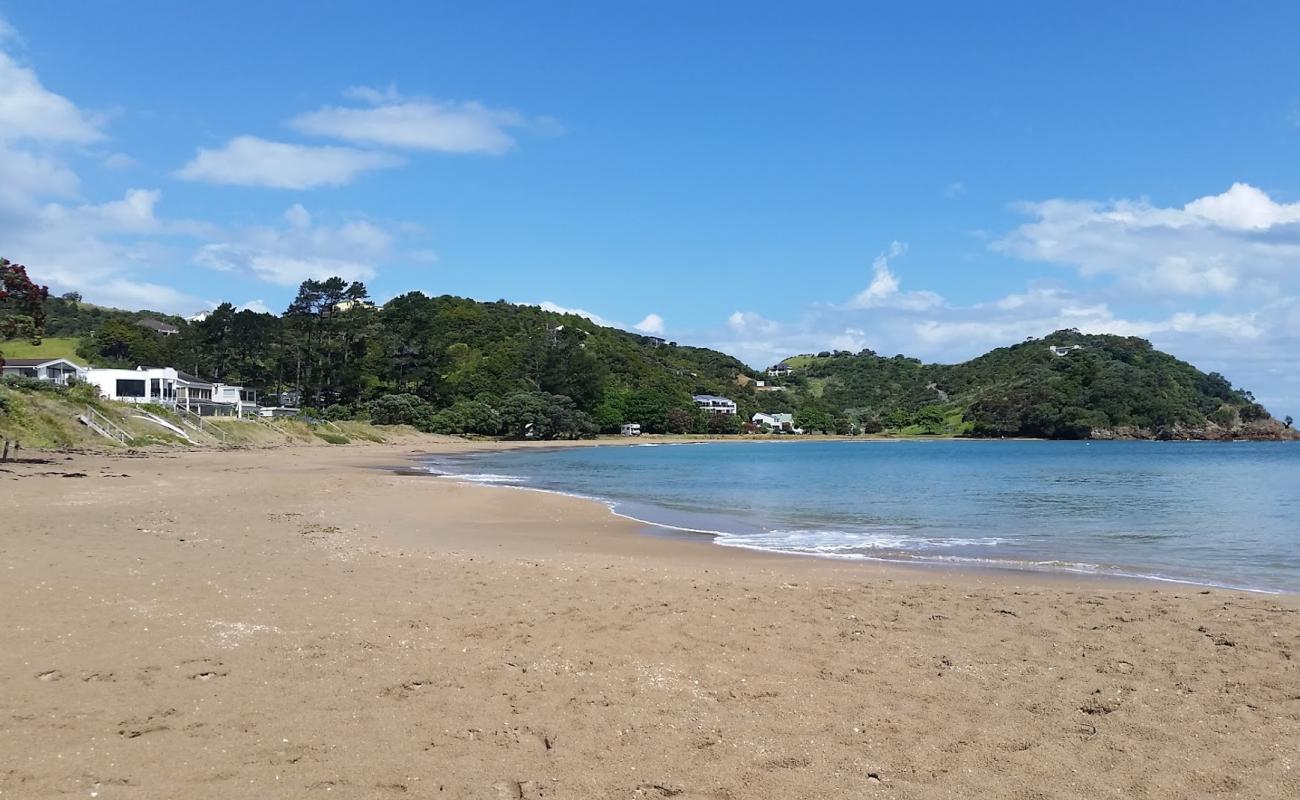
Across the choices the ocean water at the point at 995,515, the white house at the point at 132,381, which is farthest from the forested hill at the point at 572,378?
the ocean water at the point at 995,515

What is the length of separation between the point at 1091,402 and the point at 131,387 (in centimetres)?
12949

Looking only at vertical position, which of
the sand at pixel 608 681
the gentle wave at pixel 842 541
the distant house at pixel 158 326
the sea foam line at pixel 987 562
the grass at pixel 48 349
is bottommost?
the gentle wave at pixel 842 541

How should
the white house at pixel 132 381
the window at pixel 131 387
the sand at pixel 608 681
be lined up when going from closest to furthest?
1. the sand at pixel 608 681
2. the white house at pixel 132 381
3. the window at pixel 131 387

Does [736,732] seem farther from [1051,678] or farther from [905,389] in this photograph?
[905,389]

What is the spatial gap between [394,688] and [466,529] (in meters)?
11.6

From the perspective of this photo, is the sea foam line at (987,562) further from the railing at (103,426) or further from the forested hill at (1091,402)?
the forested hill at (1091,402)

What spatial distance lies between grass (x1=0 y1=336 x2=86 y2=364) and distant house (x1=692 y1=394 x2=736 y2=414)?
83.7 metres

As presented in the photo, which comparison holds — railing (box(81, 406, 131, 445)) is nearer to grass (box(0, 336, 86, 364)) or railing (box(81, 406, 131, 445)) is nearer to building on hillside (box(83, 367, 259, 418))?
building on hillside (box(83, 367, 259, 418))

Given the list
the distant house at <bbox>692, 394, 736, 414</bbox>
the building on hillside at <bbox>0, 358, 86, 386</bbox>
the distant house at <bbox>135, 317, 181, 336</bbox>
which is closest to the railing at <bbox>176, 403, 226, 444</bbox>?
the building on hillside at <bbox>0, 358, 86, 386</bbox>

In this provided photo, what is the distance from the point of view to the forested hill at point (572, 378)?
291 ft

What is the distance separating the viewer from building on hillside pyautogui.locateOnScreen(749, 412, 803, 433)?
146m

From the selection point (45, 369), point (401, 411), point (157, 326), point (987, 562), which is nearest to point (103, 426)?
point (45, 369)

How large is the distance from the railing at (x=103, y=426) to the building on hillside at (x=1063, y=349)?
504 feet

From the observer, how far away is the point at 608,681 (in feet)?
20.9
